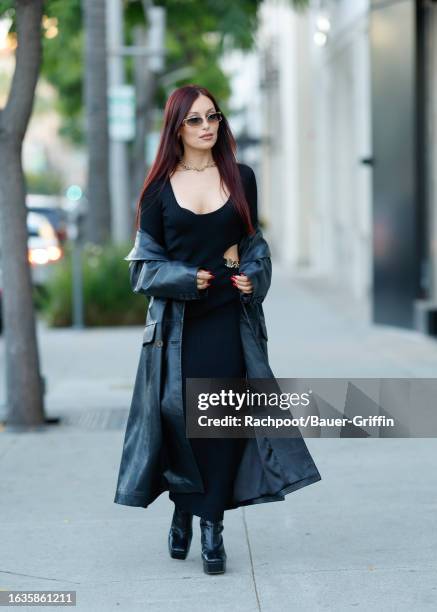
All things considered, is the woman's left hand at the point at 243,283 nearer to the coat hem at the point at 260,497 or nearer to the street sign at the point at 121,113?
the coat hem at the point at 260,497

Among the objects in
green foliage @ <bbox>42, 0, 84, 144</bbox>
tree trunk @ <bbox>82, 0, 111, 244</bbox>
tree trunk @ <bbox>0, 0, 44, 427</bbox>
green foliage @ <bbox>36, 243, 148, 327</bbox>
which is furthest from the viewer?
green foliage @ <bbox>42, 0, 84, 144</bbox>

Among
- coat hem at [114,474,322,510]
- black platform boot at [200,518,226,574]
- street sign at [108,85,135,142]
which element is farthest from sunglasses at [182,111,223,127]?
street sign at [108,85,135,142]

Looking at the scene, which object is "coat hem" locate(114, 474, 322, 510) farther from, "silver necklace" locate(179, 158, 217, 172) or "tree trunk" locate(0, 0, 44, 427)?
"tree trunk" locate(0, 0, 44, 427)

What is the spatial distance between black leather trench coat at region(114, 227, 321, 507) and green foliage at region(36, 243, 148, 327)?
10931 millimetres

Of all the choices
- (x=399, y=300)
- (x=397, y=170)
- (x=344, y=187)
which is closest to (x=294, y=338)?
(x=399, y=300)

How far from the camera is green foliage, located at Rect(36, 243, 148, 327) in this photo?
52.5ft

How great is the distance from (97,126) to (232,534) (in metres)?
13.1

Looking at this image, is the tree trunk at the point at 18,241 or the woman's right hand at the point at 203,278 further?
the tree trunk at the point at 18,241

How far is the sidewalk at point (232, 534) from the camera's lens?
473cm

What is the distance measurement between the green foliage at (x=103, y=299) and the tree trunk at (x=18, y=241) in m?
7.47

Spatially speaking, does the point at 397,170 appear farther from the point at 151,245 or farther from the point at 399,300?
the point at 151,245

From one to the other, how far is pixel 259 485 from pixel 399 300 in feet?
29.7

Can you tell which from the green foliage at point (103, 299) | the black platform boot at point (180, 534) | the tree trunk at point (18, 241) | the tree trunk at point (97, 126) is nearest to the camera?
the black platform boot at point (180, 534)

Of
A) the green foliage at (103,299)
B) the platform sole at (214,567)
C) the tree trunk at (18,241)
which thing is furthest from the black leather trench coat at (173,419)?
the green foliage at (103,299)
